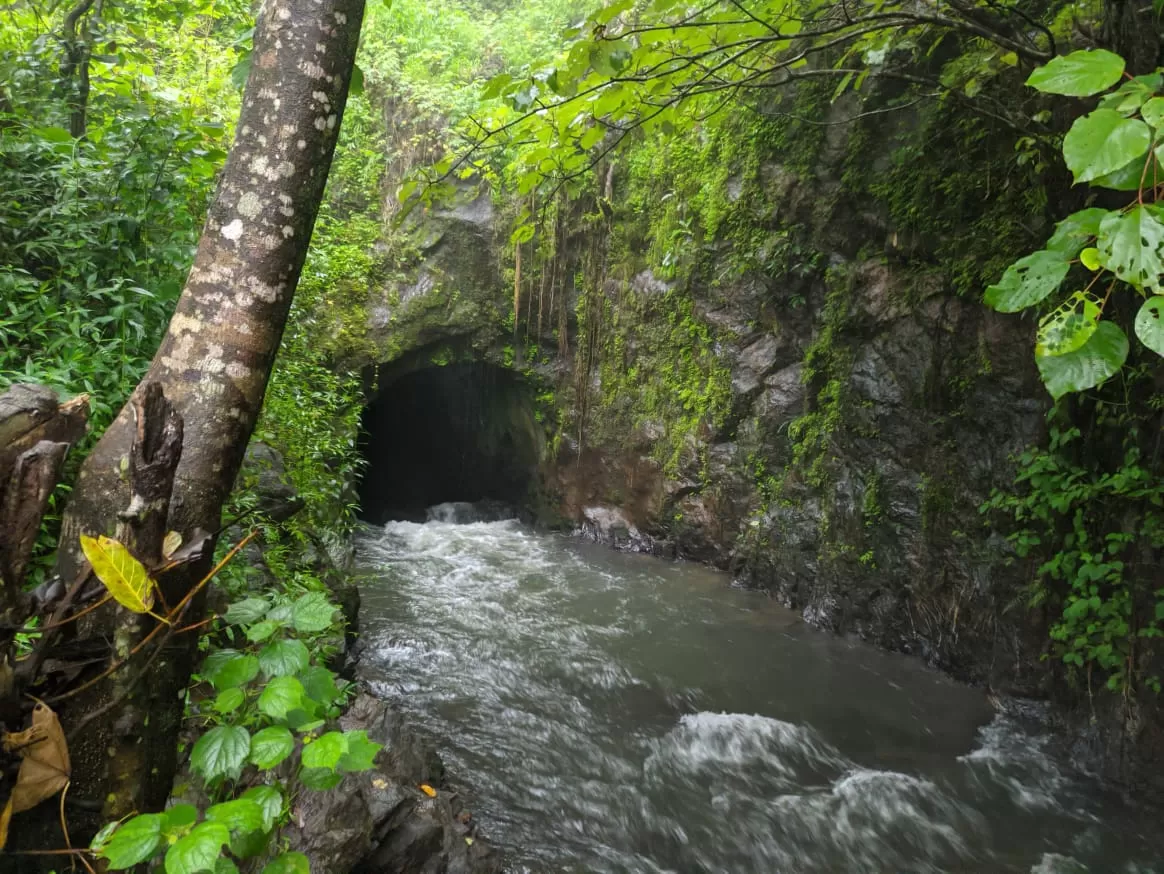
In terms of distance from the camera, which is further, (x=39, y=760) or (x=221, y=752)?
(x=221, y=752)

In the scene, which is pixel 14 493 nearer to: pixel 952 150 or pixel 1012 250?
pixel 1012 250

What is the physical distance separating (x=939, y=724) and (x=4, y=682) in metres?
4.96

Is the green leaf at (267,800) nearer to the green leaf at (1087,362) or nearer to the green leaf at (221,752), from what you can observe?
the green leaf at (221,752)

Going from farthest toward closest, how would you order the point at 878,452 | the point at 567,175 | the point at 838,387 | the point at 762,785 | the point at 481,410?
1. the point at 481,410
2. the point at 838,387
3. the point at 878,452
4. the point at 762,785
5. the point at 567,175

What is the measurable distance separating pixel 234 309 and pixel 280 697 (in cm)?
81

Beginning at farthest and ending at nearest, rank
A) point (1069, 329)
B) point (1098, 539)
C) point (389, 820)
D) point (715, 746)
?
point (715, 746) < point (1098, 539) < point (389, 820) < point (1069, 329)

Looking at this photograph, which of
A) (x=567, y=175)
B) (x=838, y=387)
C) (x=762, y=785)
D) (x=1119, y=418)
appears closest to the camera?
(x=567, y=175)

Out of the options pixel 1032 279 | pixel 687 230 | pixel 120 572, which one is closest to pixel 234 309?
Answer: pixel 120 572

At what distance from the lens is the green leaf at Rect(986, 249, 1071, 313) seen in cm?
111

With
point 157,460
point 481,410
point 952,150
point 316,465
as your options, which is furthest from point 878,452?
point 481,410

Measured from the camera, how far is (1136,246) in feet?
3.33

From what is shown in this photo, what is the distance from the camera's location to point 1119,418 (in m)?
3.48

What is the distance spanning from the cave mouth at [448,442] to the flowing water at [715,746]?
15.4ft

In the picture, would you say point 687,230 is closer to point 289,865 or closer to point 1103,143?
point 1103,143
